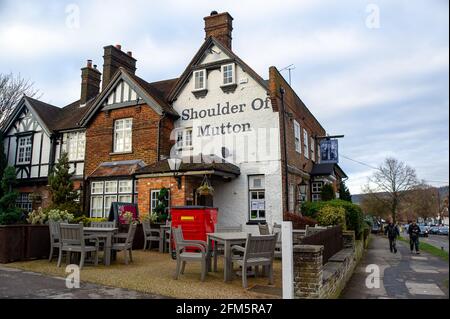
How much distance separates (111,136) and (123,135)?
63 cm

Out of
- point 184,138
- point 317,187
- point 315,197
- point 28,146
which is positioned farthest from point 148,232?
point 28,146

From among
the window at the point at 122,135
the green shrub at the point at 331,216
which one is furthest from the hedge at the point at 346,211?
the window at the point at 122,135

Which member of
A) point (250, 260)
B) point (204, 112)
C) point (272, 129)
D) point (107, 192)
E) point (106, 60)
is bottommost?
point (250, 260)

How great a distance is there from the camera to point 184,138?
1655 centimetres

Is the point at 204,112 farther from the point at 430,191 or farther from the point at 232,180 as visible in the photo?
the point at 430,191

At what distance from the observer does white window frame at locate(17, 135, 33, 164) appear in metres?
20.5

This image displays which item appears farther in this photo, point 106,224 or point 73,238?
point 106,224

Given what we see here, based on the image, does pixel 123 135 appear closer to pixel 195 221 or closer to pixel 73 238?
pixel 195 221

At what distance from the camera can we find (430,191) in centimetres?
5488

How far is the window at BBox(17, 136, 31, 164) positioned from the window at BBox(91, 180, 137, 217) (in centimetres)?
658

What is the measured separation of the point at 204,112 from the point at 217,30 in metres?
4.10

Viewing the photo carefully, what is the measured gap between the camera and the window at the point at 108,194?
15.9m

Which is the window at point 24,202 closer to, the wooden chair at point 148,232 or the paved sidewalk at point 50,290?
the wooden chair at point 148,232
